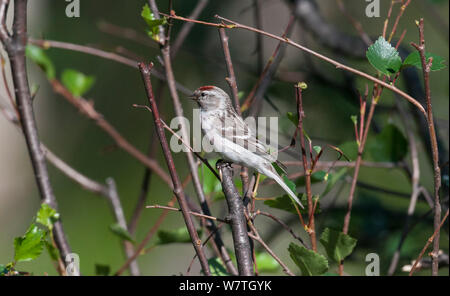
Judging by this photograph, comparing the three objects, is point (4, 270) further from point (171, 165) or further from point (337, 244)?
point (337, 244)

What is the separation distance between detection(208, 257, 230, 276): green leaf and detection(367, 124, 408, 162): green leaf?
0.48 m

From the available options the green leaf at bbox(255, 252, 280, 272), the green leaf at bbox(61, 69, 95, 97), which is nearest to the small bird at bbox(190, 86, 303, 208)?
the green leaf at bbox(255, 252, 280, 272)

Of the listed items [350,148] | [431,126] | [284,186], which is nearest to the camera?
[431,126]

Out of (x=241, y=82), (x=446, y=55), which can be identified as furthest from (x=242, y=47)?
(x=446, y=55)

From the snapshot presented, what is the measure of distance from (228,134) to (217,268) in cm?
44

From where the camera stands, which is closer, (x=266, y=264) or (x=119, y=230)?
(x=119, y=230)

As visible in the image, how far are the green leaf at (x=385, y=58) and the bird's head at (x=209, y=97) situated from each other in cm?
61

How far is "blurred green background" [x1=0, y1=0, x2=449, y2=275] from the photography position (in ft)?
7.01

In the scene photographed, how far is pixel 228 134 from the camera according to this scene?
1427 mm

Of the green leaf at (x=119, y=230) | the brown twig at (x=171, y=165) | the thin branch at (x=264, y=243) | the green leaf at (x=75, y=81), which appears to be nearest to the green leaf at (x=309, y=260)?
the thin branch at (x=264, y=243)

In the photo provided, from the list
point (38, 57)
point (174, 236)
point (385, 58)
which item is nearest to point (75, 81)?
point (38, 57)
